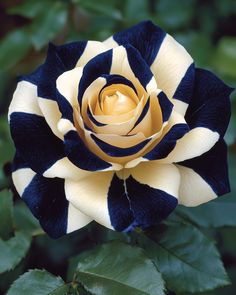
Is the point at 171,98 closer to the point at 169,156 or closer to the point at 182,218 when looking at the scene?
the point at 169,156

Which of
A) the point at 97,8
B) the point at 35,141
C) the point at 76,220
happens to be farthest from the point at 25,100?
the point at 97,8

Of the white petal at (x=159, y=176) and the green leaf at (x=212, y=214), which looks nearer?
the white petal at (x=159, y=176)

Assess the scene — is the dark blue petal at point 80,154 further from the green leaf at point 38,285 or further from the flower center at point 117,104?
the green leaf at point 38,285

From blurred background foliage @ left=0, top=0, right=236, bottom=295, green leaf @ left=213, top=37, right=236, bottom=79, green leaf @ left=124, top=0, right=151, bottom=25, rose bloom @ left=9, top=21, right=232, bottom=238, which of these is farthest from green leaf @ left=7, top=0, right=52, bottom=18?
rose bloom @ left=9, top=21, right=232, bottom=238

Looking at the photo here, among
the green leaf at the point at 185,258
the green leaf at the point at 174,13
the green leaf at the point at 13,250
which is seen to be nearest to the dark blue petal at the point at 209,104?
the green leaf at the point at 185,258

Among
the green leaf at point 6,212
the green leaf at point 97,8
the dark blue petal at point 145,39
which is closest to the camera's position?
the dark blue petal at point 145,39

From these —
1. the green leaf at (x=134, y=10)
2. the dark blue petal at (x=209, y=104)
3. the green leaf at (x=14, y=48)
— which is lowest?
the green leaf at (x=14, y=48)
